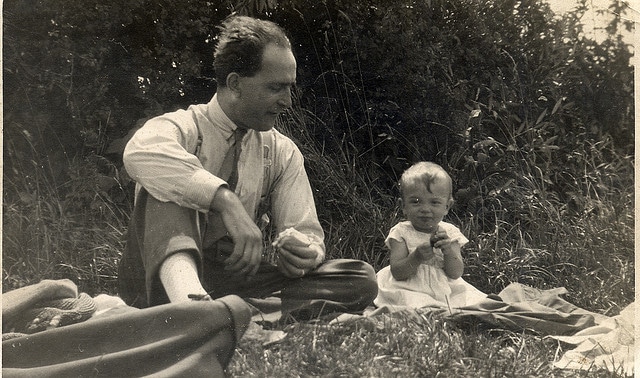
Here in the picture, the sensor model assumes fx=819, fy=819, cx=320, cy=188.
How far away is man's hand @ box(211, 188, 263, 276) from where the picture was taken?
2371mm

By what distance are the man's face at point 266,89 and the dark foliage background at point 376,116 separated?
163mm

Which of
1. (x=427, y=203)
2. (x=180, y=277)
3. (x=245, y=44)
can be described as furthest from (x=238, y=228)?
(x=427, y=203)

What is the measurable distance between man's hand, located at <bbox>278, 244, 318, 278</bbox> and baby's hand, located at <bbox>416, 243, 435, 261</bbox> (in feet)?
1.29

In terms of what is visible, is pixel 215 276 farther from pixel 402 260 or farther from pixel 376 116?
pixel 376 116

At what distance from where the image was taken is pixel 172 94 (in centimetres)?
279

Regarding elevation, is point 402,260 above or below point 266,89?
below

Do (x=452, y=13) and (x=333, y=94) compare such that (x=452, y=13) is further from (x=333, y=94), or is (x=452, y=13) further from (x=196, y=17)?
(x=196, y=17)

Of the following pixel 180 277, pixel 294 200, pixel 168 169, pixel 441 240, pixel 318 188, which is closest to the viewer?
pixel 180 277

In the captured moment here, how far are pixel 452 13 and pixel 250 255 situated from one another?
1.17 m

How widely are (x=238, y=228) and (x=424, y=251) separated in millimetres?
746

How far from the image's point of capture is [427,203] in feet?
9.59

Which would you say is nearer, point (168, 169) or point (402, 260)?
point (168, 169)

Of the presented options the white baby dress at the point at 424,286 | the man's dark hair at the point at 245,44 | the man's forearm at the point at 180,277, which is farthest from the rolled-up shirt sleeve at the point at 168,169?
the white baby dress at the point at 424,286

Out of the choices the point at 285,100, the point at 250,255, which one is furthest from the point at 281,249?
the point at 285,100
